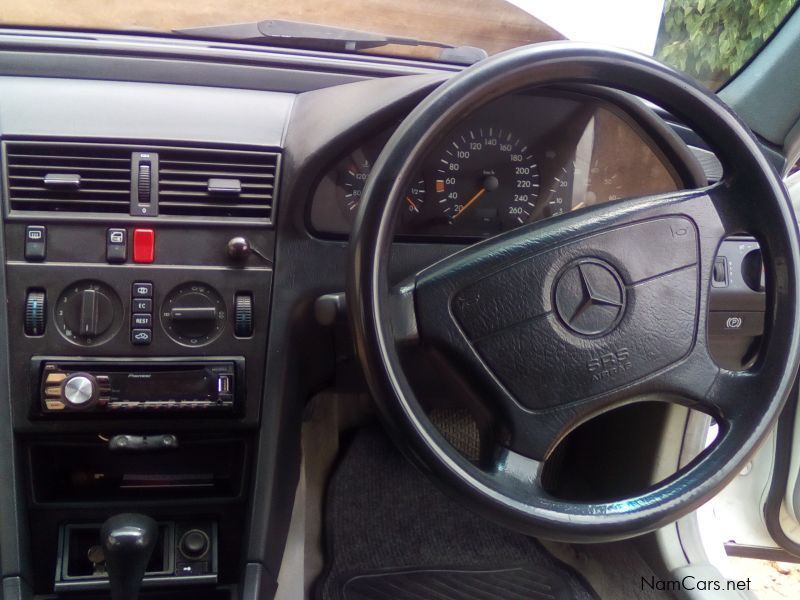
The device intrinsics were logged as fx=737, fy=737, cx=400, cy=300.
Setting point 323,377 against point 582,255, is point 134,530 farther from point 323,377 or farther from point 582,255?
point 582,255

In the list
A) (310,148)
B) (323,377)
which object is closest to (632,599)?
(323,377)

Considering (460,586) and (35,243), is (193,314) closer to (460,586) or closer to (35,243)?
(35,243)

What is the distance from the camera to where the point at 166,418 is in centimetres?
118

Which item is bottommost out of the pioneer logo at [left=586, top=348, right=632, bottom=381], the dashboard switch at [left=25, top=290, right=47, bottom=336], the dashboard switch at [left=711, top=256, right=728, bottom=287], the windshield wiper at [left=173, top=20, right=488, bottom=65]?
the dashboard switch at [left=25, top=290, right=47, bottom=336]

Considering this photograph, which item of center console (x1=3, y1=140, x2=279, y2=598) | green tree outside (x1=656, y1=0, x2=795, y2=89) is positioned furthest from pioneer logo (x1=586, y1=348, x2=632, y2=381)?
green tree outside (x1=656, y1=0, x2=795, y2=89)

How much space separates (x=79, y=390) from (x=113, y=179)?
1.06 ft

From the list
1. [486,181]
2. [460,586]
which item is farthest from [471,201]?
[460,586]

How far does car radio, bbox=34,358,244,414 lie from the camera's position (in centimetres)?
111

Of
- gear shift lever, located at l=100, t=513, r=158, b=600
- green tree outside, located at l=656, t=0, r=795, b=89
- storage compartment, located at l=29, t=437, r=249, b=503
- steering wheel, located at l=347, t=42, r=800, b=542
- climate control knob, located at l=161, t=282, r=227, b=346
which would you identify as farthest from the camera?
green tree outside, located at l=656, t=0, r=795, b=89

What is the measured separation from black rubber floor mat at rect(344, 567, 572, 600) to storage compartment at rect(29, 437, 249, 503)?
49cm

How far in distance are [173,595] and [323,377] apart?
454mm

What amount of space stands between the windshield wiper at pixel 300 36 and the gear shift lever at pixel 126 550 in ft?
2.73

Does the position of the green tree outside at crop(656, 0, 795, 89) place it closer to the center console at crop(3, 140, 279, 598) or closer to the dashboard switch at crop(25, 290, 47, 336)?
the center console at crop(3, 140, 279, 598)

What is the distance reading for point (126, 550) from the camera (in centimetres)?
104
